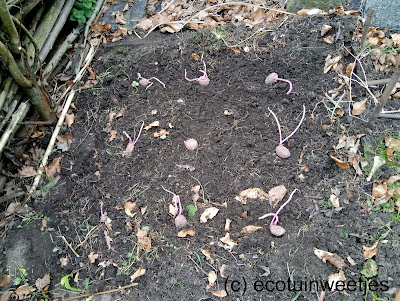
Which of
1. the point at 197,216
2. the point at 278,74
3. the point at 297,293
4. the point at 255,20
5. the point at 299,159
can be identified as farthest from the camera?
the point at 255,20

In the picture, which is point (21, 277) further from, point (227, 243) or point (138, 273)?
point (227, 243)

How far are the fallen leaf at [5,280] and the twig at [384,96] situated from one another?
2799 millimetres

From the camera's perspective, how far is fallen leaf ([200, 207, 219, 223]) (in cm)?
227

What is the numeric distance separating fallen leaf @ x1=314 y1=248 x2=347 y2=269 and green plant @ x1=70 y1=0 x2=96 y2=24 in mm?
3124

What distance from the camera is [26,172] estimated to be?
279 centimetres

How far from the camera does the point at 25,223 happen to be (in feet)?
8.34

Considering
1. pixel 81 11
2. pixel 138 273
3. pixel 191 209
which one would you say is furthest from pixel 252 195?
pixel 81 11

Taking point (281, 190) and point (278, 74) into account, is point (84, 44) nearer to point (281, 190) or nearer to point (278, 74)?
point (278, 74)

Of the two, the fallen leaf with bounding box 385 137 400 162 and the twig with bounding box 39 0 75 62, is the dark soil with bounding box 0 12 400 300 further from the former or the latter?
the twig with bounding box 39 0 75 62

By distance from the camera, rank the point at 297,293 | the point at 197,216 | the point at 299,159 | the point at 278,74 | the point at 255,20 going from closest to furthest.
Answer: the point at 297,293, the point at 197,216, the point at 299,159, the point at 278,74, the point at 255,20

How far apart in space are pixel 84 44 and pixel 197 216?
222 centimetres

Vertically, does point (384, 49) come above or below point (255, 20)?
below

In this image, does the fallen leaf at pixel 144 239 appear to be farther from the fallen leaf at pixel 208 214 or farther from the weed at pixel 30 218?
the weed at pixel 30 218

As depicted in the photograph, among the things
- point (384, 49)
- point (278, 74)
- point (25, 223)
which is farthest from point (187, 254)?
point (384, 49)
